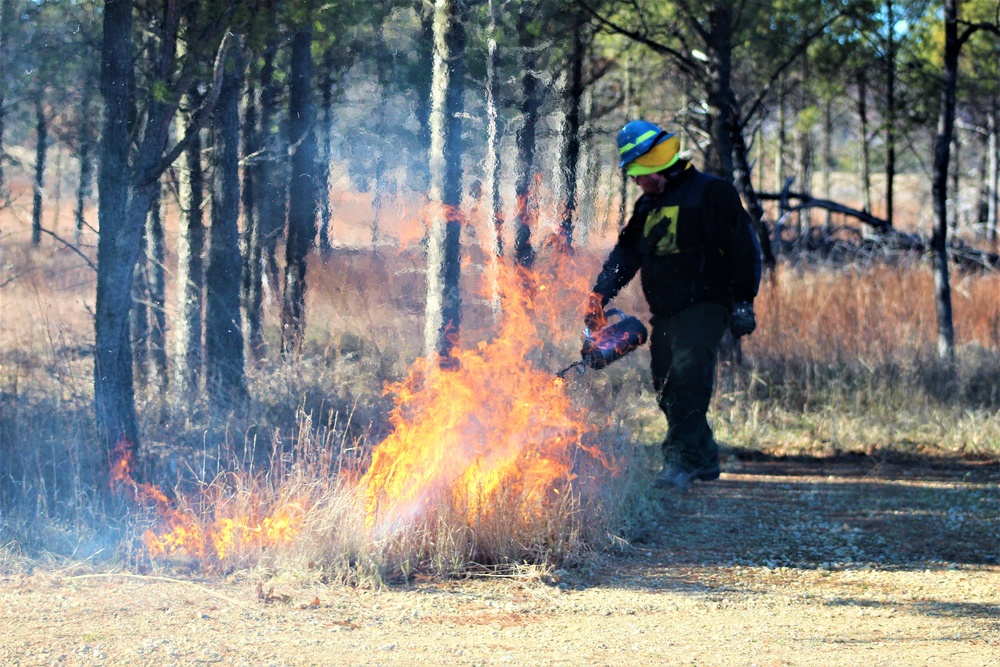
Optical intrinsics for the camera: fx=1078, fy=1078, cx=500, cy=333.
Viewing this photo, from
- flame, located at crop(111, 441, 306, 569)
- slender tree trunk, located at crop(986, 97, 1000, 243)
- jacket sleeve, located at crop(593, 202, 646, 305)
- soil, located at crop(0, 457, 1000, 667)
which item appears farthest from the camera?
slender tree trunk, located at crop(986, 97, 1000, 243)

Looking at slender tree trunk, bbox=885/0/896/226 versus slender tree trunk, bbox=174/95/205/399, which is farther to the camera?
slender tree trunk, bbox=885/0/896/226

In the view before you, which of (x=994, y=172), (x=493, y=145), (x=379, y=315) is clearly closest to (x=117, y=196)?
(x=379, y=315)

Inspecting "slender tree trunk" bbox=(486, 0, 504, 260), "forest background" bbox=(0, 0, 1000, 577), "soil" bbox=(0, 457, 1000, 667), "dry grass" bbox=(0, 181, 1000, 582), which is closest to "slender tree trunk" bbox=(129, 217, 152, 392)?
"forest background" bbox=(0, 0, 1000, 577)

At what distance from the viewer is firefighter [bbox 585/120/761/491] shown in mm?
6578

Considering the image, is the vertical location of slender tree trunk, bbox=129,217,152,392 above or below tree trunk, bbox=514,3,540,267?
below

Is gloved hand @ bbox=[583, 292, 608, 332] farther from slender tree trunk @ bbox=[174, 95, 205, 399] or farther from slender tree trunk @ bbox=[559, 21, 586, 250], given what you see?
slender tree trunk @ bbox=[174, 95, 205, 399]

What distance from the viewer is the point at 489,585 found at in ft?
16.2

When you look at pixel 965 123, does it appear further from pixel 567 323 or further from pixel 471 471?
pixel 471 471

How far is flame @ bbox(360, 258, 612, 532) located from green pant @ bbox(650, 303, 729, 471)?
921mm

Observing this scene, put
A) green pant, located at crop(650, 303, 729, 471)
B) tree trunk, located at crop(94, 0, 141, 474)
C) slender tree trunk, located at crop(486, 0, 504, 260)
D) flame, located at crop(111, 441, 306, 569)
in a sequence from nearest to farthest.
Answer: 1. flame, located at crop(111, 441, 306, 569)
2. tree trunk, located at crop(94, 0, 141, 474)
3. green pant, located at crop(650, 303, 729, 471)
4. slender tree trunk, located at crop(486, 0, 504, 260)

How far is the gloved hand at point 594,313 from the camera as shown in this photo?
6.73m

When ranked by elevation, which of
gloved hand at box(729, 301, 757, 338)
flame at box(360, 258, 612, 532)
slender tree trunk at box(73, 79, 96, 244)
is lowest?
flame at box(360, 258, 612, 532)

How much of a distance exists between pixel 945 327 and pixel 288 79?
6.50 meters

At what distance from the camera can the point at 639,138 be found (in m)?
6.59
